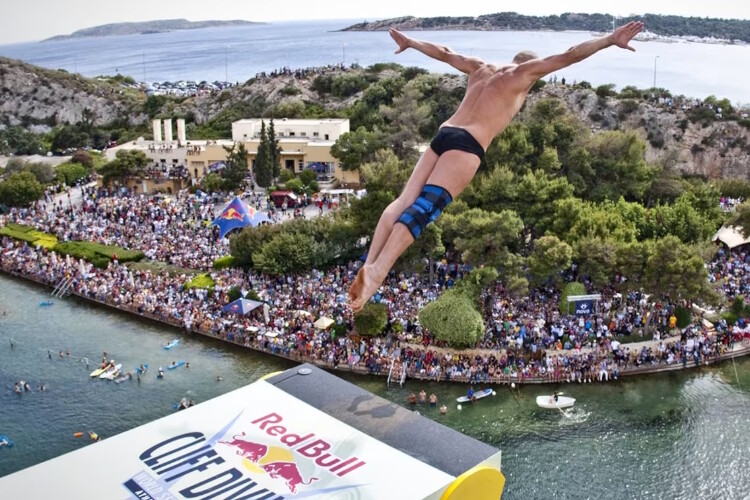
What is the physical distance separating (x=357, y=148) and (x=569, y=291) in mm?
25042

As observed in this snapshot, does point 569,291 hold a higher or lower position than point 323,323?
higher

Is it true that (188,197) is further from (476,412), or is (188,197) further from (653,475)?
(653,475)

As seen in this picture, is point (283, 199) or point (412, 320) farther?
point (283, 199)

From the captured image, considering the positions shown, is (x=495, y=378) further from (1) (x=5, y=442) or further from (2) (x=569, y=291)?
(1) (x=5, y=442)

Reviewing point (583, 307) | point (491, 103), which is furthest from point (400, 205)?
point (583, 307)

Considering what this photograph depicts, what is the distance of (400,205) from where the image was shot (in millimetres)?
12422

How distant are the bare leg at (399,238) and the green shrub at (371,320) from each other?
1938cm

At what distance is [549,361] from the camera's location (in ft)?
99.0

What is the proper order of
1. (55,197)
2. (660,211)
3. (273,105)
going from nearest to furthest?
(660,211)
(55,197)
(273,105)

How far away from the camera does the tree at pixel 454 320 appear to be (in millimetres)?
30516

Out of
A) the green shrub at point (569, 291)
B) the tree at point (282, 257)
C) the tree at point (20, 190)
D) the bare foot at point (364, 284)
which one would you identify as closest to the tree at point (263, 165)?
the tree at point (20, 190)

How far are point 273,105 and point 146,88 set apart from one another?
4222 cm

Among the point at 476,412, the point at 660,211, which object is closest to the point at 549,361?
the point at 476,412

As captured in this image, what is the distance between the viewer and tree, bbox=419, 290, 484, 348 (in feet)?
100
